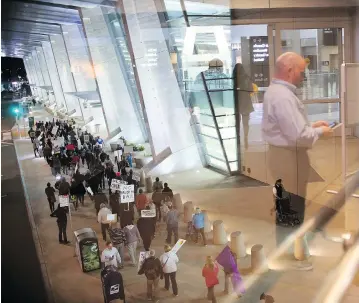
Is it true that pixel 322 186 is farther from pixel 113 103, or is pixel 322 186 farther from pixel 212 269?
pixel 113 103

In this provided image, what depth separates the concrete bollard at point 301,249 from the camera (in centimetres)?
227

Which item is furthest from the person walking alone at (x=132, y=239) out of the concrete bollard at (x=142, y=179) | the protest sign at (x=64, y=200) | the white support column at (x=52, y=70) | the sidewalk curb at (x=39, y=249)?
the white support column at (x=52, y=70)

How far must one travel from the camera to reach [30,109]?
2088mm

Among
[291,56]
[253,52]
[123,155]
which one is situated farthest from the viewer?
[123,155]

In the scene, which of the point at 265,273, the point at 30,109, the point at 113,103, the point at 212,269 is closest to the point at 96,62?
the point at 113,103

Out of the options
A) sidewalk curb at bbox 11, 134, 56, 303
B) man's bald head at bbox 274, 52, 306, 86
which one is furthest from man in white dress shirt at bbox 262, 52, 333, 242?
sidewalk curb at bbox 11, 134, 56, 303

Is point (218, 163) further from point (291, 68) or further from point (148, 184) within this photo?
point (291, 68)

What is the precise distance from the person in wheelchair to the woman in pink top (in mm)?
447

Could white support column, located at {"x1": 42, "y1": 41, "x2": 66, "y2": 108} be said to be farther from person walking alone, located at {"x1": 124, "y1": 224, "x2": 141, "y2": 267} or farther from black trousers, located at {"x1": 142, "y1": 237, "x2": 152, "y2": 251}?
black trousers, located at {"x1": 142, "y1": 237, "x2": 152, "y2": 251}

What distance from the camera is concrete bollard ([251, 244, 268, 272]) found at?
2428mm

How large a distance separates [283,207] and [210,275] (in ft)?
1.73

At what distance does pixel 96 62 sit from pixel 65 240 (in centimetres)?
93

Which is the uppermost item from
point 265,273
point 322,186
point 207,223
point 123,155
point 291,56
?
point 291,56

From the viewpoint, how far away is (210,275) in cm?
235
